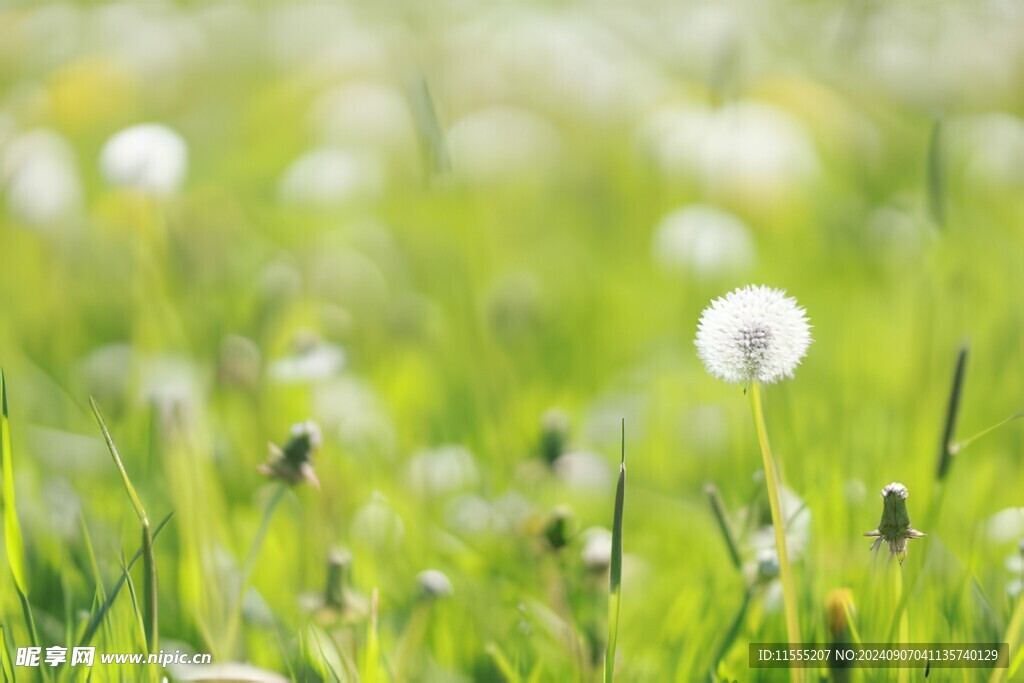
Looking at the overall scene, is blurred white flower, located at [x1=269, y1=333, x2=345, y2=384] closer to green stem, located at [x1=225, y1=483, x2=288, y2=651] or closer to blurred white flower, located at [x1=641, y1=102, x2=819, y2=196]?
green stem, located at [x1=225, y1=483, x2=288, y2=651]

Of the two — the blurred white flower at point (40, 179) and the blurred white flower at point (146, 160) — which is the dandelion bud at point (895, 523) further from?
the blurred white flower at point (40, 179)

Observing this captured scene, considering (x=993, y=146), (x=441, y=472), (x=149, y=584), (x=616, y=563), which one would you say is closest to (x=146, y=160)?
(x=441, y=472)

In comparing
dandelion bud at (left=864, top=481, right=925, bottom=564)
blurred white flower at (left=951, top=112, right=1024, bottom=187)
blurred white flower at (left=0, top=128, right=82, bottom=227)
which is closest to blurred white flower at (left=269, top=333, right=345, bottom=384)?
blurred white flower at (left=0, top=128, right=82, bottom=227)

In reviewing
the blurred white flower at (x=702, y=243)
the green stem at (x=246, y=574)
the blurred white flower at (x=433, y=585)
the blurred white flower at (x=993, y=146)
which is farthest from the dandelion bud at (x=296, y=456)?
the blurred white flower at (x=993, y=146)

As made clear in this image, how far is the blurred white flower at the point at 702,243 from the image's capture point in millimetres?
1203

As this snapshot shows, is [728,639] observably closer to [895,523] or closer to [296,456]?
[895,523]

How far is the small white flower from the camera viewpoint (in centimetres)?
52

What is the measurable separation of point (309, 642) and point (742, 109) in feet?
3.82

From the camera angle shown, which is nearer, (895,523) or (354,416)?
(895,523)

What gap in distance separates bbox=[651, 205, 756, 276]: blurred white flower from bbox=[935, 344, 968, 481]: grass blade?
0.59 m

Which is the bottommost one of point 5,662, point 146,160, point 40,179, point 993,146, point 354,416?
point 5,662

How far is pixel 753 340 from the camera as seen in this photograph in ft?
1.70

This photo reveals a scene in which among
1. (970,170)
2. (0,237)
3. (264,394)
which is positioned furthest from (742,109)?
(0,237)

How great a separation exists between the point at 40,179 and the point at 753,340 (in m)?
1.12
